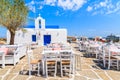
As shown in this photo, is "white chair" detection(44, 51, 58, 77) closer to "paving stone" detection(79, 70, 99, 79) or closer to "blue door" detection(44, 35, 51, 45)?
"paving stone" detection(79, 70, 99, 79)

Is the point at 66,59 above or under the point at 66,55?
under

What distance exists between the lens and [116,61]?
11148 millimetres

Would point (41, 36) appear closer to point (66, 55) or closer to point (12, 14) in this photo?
point (12, 14)

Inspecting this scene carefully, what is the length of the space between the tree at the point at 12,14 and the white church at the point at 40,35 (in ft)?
37.1

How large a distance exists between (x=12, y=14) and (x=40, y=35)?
12477 mm

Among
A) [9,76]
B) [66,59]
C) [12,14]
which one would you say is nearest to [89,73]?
[66,59]

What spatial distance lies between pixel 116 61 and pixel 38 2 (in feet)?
83.1

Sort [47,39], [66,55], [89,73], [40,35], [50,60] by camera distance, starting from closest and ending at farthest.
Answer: [66,55] → [50,60] → [89,73] → [40,35] → [47,39]

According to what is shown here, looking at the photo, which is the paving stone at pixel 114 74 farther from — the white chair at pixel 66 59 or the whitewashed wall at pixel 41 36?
the whitewashed wall at pixel 41 36

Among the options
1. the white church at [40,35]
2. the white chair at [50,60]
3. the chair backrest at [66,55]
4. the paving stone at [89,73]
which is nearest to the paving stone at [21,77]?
the white chair at [50,60]

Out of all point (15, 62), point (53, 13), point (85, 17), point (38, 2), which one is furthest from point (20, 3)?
point (53, 13)

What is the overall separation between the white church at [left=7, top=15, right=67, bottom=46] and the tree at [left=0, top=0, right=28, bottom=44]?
1130cm

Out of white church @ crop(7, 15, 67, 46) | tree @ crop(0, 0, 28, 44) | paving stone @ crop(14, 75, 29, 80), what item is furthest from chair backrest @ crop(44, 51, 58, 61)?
white church @ crop(7, 15, 67, 46)

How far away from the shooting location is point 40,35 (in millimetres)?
30984
